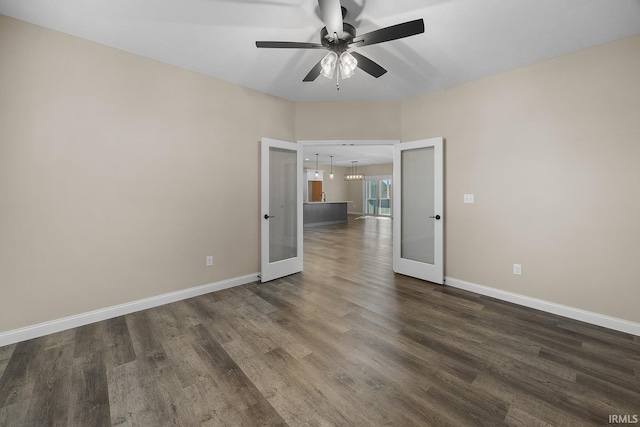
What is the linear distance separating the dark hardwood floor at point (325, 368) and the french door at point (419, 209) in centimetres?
89

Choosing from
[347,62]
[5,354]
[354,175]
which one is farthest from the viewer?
[354,175]

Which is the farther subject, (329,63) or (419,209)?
(419,209)

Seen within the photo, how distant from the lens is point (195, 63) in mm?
3027

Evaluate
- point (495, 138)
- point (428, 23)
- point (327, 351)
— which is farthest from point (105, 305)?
point (495, 138)

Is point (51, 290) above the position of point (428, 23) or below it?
below

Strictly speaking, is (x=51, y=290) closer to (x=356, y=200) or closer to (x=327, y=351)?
(x=327, y=351)

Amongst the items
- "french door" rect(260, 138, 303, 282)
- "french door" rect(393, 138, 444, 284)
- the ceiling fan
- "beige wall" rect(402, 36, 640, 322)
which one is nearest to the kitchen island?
"french door" rect(260, 138, 303, 282)

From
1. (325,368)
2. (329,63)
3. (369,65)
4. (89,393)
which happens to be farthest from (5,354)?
(369,65)

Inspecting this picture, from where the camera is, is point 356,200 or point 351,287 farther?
point 356,200

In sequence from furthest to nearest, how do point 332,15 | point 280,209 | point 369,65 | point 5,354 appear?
1. point 280,209
2. point 369,65
3. point 5,354
4. point 332,15

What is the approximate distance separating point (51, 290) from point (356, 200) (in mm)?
13397

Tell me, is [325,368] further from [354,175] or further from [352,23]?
[354,175]

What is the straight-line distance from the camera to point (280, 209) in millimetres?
4137

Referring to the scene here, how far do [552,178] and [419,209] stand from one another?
5.21ft
